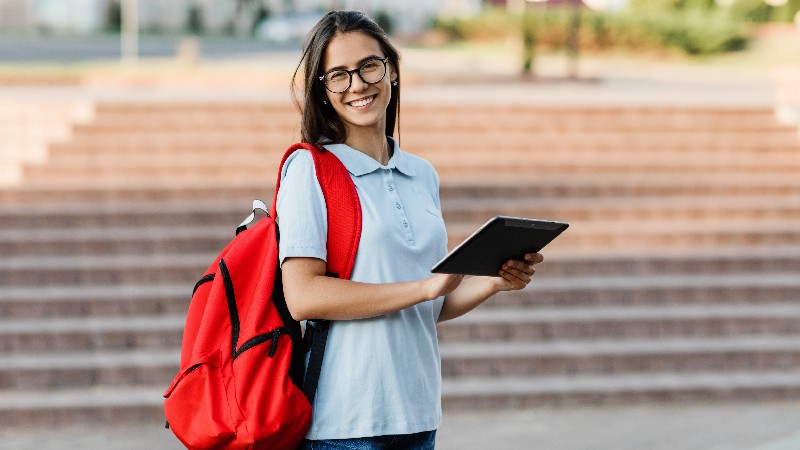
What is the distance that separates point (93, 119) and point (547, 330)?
14.4 ft

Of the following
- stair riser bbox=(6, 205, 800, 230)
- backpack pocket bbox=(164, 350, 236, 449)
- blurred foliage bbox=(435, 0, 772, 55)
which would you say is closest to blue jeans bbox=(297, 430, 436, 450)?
backpack pocket bbox=(164, 350, 236, 449)

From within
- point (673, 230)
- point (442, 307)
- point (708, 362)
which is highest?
point (442, 307)

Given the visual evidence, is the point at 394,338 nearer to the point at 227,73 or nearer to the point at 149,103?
the point at 149,103

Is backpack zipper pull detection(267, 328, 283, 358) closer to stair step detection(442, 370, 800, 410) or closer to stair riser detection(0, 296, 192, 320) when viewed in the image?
stair step detection(442, 370, 800, 410)

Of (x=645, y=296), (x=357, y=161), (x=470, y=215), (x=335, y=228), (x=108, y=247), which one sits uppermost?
(x=357, y=161)

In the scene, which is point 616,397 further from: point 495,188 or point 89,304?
point 89,304

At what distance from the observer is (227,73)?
16.7 meters

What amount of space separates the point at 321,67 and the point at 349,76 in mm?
69

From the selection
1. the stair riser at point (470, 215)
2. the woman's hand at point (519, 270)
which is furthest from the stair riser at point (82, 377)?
the woman's hand at point (519, 270)

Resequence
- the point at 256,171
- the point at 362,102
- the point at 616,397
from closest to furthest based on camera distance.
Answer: the point at 362,102 → the point at 616,397 → the point at 256,171

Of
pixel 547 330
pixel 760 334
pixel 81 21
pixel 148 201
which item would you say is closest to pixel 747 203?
pixel 760 334

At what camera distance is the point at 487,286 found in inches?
105

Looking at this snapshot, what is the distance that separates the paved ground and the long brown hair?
392 centimetres

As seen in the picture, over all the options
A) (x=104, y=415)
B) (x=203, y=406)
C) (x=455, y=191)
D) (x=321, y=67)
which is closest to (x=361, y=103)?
(x=321, y=67)
